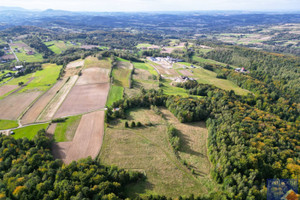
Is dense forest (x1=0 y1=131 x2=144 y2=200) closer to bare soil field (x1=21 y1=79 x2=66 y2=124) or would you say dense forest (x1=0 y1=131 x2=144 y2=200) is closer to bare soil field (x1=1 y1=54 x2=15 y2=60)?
Result: bare soil field (x1=21 y1=79 x2=66 y2=124)

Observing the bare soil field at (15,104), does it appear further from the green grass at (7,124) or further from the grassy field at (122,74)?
the grassy field at (122,74)

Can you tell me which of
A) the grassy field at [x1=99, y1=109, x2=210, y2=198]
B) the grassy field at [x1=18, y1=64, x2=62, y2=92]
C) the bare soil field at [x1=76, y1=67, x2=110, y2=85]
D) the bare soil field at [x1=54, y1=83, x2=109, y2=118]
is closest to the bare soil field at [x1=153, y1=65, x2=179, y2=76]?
the bare soil field at [x1=76, y1=67, x2=110, y2=85]

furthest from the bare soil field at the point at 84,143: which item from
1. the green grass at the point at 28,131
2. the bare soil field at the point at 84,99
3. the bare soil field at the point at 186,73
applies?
the bare soil field at the point at 186,73

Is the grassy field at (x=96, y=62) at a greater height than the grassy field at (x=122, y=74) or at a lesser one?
greater

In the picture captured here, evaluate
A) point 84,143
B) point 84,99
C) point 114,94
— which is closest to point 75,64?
point 84,99

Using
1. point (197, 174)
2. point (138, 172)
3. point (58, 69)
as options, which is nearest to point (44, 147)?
point (138, 172)

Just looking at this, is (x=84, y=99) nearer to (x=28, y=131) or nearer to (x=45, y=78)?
(x=28, y=131)
